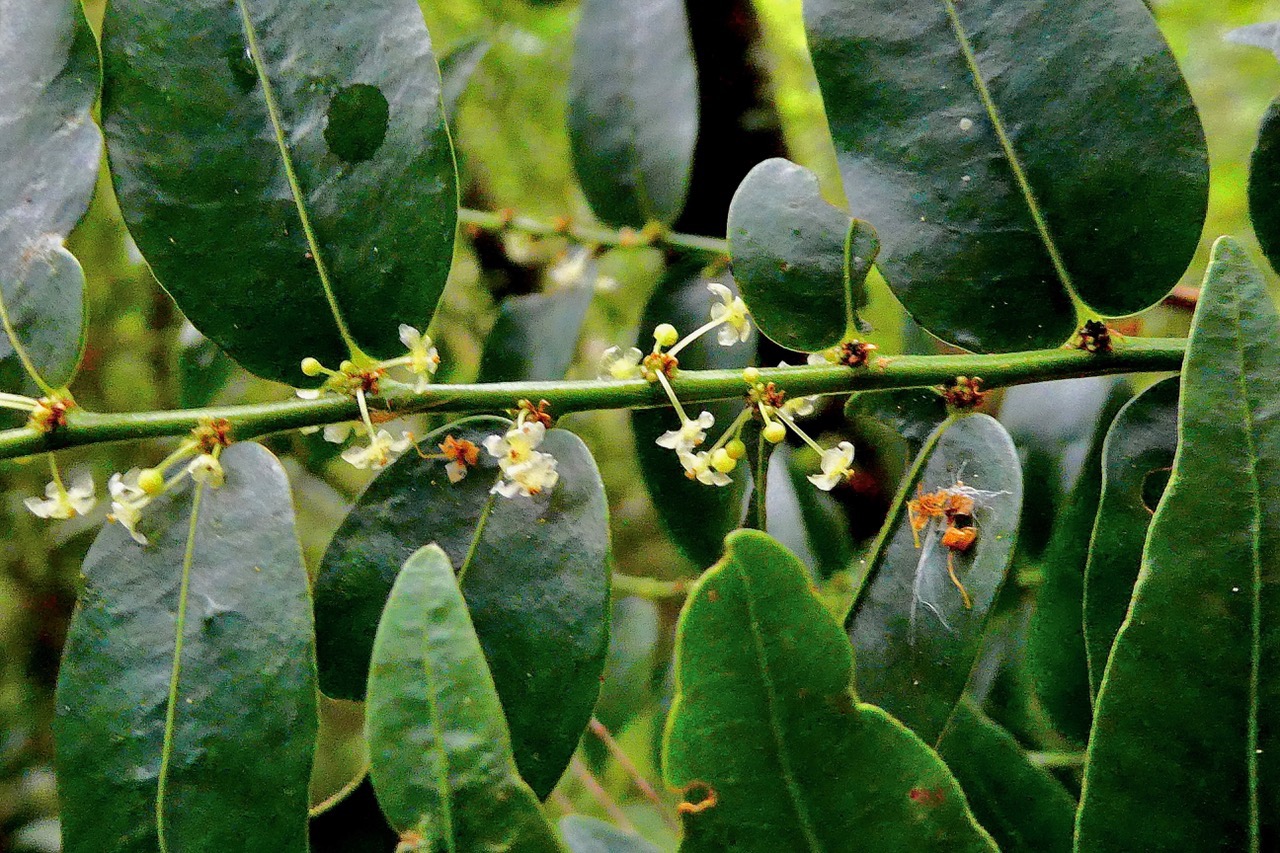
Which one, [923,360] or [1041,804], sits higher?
[923,360]

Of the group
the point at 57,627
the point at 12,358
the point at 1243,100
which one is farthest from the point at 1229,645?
the point at 57,627

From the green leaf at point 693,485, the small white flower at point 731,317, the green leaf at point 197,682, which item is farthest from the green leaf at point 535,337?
the green leaf at point 197,682

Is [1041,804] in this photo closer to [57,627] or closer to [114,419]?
[114,419]

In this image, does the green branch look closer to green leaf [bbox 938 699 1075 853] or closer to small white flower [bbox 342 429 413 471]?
small white flower [bbox 342 429 413 471]

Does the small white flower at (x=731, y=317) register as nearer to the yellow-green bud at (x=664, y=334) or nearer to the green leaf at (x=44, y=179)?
the yellow-green bud at (x=664, y=334)

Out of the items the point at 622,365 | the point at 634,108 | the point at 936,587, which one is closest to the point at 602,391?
the point at 622,365
